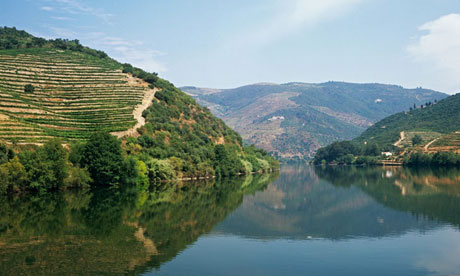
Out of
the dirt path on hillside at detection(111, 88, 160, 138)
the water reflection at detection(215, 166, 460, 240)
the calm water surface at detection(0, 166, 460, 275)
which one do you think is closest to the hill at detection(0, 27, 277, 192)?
the dirt path on hillside at detection(111, 88, 160, 138)

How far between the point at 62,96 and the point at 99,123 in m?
19.0

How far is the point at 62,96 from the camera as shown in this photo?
3952 inches

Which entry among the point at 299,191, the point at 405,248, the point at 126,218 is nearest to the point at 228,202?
the point at 126,218

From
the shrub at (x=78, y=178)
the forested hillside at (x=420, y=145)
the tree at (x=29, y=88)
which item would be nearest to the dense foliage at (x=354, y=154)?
the forested hillside at (x=420, y=145)

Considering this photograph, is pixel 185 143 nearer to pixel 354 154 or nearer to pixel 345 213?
pixel 345 213

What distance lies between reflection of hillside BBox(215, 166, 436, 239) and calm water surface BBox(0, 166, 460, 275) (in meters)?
0.10

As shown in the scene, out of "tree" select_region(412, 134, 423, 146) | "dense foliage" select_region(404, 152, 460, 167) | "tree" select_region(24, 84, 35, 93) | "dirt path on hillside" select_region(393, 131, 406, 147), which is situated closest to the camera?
"tree" select_region(24, 84, 35, 93)

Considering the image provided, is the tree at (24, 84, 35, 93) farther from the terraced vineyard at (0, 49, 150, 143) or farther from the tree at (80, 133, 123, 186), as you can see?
the tree at (80, 133, 123, 186)

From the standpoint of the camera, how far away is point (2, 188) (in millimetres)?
54000

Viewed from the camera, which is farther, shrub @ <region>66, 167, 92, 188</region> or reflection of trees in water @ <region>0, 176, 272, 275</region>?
shrub @ <region>66, 167, 92, 188</region>

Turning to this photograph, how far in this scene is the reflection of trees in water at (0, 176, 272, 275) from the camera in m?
24.8

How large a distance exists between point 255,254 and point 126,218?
1633 centimetres

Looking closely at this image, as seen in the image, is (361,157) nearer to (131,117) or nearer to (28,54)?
(131,117)

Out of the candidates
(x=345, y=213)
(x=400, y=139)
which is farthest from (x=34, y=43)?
(x=400, y=139)
